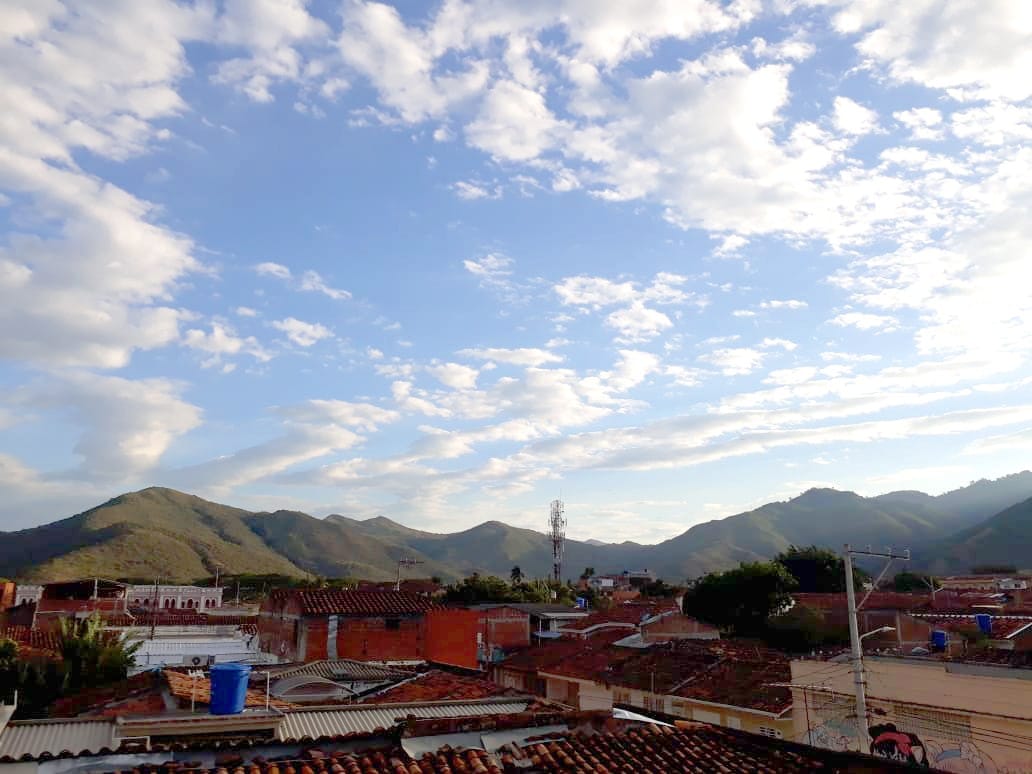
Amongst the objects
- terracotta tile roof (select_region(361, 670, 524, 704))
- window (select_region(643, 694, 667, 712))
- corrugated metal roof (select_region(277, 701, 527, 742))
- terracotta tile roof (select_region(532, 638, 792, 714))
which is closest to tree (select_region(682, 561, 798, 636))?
terracotta tile roof (select_region(532, 638, 792, 714))

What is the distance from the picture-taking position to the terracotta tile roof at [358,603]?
84.6ft

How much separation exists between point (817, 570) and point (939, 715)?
4917 cm

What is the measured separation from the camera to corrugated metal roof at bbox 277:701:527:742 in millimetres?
11453

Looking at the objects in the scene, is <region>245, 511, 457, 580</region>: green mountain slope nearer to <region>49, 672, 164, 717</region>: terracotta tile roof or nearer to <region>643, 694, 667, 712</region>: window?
<region>643, 694, 667, 712</region>: window

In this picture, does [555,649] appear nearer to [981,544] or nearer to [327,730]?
[327,730]

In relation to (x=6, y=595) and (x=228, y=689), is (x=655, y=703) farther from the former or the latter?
(x=6, y=595)

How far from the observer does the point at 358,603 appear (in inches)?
1041

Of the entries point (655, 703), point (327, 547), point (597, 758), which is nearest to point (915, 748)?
point (655, 703)

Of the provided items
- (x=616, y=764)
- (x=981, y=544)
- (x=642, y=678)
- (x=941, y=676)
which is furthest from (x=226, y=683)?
(x=981, y=544)

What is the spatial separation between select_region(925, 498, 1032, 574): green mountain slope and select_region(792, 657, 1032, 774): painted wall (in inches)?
4695

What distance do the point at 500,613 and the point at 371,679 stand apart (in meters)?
29.2

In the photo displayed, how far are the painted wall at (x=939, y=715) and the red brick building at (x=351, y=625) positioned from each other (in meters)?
12.7

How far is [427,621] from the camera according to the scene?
27359 mm

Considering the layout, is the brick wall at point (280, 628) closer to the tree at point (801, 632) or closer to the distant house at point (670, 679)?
the distant house at point (670, 679)
